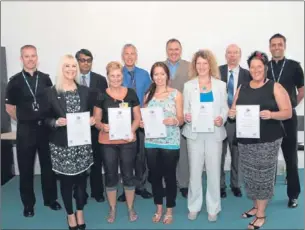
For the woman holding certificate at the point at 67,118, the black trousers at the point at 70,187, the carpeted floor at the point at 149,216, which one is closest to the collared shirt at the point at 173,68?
the woman holding certificate at the point at 67,118

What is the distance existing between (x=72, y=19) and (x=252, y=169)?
3.75 m

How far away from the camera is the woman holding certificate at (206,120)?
10.7ft

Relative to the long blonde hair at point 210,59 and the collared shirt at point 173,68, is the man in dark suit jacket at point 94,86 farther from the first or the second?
the long blonde hair at point 210,59

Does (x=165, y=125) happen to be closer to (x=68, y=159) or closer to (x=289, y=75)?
(x=68, y=159)

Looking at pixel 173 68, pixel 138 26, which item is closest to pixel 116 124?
pixel 173 68

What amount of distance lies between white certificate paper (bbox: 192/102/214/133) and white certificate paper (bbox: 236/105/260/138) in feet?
0.84

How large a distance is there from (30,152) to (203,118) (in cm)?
193

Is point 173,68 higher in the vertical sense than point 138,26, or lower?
lower

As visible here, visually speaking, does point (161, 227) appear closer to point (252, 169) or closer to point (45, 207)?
point (252, 169)

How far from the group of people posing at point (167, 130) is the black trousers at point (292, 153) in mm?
11

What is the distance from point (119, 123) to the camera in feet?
10.6

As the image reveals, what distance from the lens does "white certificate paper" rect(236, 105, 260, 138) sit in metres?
3.08

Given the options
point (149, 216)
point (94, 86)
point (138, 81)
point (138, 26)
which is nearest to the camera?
point (149, 216)

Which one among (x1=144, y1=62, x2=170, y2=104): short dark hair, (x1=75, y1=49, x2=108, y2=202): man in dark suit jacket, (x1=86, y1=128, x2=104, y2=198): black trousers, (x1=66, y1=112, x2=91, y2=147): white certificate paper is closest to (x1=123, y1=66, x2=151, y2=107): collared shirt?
(x1=75, y1=49, x2=108, y2=202): man in dark suit jacket
